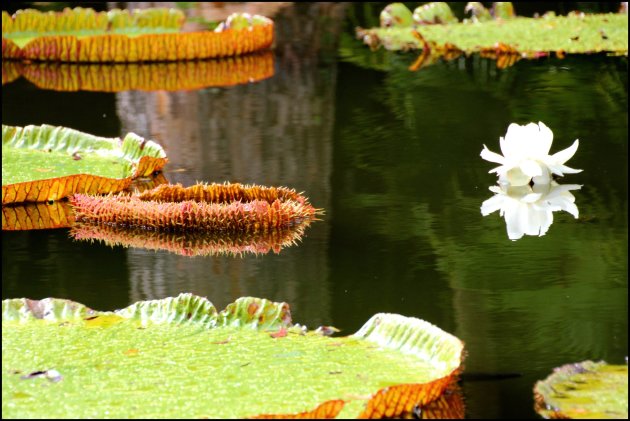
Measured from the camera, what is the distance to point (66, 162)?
4121 millimetres

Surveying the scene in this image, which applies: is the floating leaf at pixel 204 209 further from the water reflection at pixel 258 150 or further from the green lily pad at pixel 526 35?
the green lily pad at pixel 526 35

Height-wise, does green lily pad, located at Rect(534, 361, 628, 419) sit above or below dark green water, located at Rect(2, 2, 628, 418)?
below

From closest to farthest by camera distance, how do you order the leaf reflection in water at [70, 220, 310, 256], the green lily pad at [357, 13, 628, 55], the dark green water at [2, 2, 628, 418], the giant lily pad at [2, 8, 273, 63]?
the dark green water at [2, 2, 628, 418]
the leaf reflection in water at [70, 220, 310, 256]
the green lily pad at [357, 13, 628, 55]
the giant lily pad at [2, 8, 273, 63]

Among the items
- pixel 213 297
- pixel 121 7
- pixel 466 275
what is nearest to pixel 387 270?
pixel 466 275

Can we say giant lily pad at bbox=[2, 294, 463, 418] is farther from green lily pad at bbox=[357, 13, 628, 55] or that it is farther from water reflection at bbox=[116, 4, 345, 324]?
green lily pad at bbox=[357, 13, 628, 55]

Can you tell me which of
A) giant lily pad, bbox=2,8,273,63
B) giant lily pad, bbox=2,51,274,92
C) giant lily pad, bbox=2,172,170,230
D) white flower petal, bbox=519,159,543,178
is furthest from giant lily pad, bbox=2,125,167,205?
giant lily pad, bbox=2,8,273,63

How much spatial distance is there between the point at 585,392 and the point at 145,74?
473 cm

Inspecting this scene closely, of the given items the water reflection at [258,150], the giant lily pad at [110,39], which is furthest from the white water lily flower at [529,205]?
the giant lily pad at [110,39]

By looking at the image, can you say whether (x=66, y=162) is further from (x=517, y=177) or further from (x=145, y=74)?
(x=145, y=74)

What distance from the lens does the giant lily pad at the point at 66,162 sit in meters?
3.77

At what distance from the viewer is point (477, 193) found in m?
3.80

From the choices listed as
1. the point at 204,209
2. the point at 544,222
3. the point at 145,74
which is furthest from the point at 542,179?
the point at 145,74

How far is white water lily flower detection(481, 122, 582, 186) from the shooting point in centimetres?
360

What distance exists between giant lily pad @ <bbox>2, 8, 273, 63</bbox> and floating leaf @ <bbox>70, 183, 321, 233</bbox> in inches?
128
